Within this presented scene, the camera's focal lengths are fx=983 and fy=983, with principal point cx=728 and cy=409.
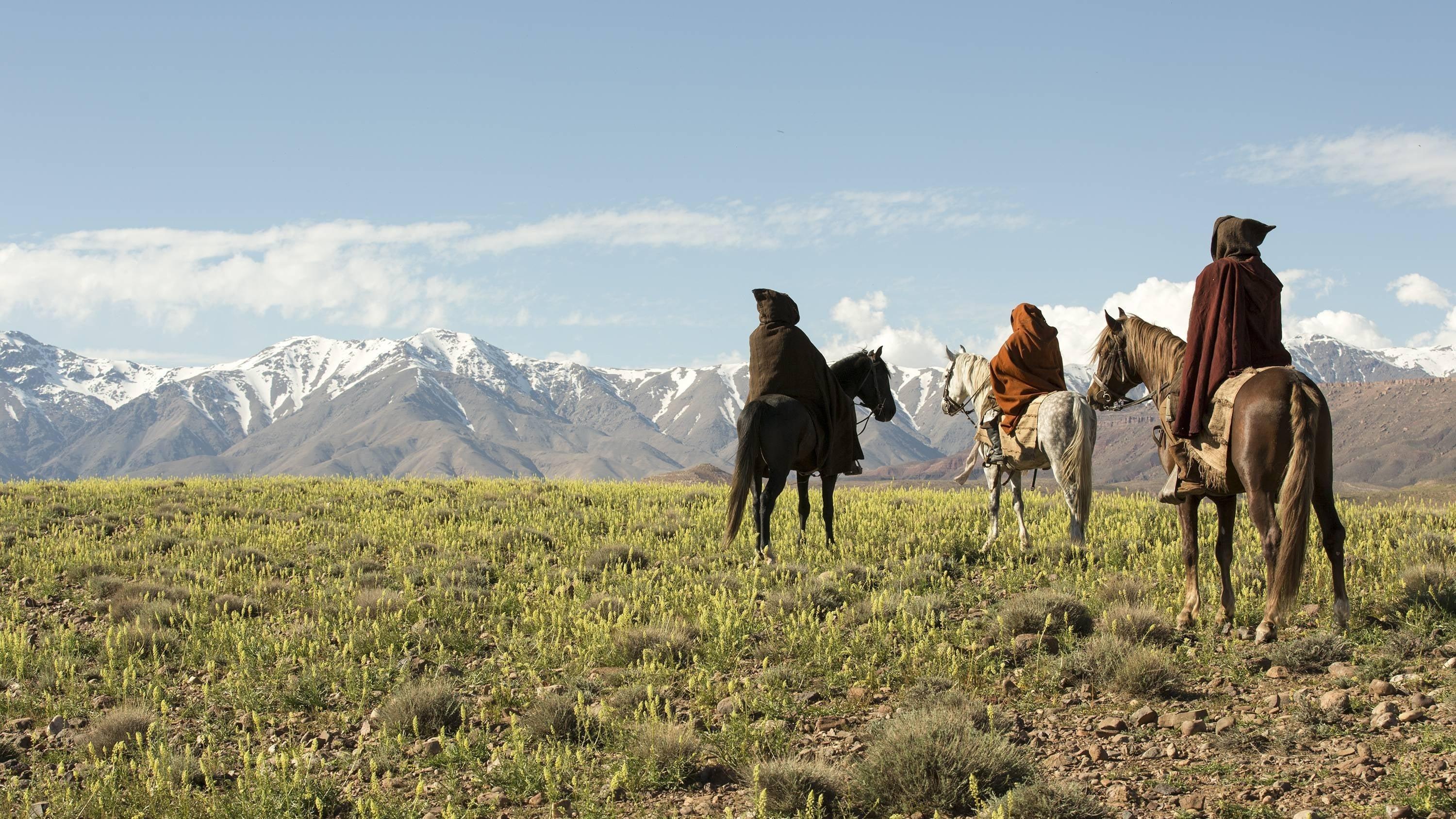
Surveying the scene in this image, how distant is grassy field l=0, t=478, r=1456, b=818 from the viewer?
5699mm

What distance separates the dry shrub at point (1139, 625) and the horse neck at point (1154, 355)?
2.22m

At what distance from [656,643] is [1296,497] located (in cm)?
510

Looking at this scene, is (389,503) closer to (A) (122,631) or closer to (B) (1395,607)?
(A) (122,631)

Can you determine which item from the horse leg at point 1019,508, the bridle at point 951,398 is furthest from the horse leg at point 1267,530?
the bridle at point 951,398

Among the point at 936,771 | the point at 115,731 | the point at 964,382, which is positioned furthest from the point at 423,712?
the point at 964,382

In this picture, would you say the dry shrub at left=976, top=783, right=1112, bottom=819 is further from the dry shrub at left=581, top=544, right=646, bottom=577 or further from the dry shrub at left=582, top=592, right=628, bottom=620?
the dry shrub at left=581, top=544, right=646, bottom=577

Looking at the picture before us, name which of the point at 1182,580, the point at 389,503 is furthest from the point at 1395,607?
the point at 389,503

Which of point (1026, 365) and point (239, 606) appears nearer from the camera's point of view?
point (239, 606)

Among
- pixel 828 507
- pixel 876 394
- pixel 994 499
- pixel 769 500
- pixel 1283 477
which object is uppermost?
pixel 876 394

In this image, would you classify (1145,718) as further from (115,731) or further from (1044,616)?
A: (115,731)

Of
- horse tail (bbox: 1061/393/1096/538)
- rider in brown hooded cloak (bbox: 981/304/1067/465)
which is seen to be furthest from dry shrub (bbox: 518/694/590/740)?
rider in brown hooded cloak (bbox: 981/304/1067/465)

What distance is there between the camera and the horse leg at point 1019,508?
12.0 metres

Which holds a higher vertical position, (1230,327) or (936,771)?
(1230,327)

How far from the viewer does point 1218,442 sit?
314 inches
